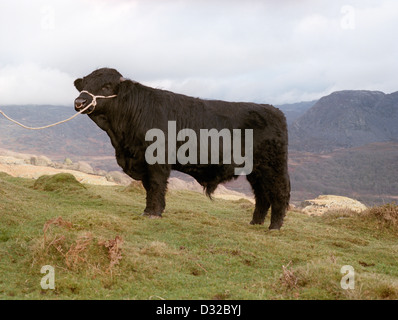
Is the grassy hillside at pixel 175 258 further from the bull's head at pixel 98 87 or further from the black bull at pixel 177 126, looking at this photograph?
the bull's head at pixel 98 87

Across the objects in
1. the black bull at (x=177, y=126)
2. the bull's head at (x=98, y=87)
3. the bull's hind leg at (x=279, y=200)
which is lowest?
the bull's hind leg at (x=279, y=200)

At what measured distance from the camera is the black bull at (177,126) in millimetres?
8914

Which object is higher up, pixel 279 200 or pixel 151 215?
pixel 279 200

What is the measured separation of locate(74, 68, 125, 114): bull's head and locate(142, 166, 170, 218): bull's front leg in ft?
6.28

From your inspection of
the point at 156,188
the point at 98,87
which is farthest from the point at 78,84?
the point at 156,188

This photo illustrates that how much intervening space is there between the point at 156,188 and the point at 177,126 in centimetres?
153

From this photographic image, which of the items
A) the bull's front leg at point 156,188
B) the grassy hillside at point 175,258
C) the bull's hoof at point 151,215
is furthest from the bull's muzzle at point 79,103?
the bull's hoof at point 151,215

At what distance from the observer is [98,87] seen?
28.5 feet

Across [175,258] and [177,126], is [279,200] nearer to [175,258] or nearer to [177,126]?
[177,126]

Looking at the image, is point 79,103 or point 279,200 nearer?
point 79,103

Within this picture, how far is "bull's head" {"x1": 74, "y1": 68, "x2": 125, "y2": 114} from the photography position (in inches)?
334

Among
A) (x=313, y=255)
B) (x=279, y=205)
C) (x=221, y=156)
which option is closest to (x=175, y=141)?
(x=221, y=156)

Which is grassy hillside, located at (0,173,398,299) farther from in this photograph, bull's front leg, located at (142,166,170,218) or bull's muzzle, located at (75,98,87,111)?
bull's muzzle, located at (75,98,87,111)
